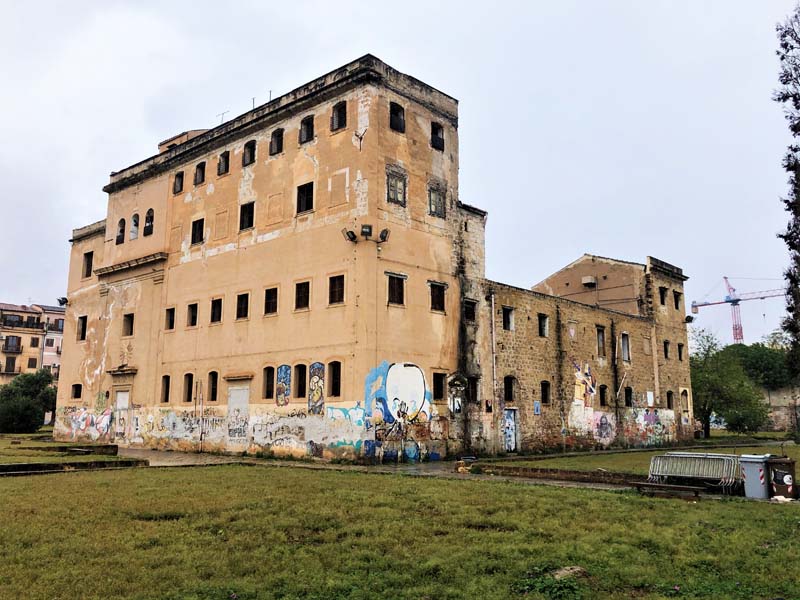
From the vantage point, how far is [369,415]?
76.0ft

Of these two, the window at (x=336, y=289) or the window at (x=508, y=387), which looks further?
the window at (x=508, y=387)

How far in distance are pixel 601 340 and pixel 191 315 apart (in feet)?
68.4

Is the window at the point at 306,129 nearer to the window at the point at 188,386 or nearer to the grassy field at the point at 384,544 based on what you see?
the window at the point at 188,386

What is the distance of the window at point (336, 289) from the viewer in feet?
81.2

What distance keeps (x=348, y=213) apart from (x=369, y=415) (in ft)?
24.6

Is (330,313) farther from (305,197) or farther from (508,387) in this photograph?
(508,387)

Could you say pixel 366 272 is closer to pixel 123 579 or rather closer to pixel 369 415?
pixel 369 415

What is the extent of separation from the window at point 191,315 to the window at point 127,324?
5.44m

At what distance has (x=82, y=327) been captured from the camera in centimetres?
3894

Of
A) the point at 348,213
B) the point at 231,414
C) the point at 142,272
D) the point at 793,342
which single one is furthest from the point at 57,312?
the point at 793,342

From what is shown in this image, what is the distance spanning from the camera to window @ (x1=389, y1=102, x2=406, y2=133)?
2605 cm

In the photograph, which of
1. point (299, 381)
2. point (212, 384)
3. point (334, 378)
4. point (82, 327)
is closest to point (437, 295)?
point (334, 378)

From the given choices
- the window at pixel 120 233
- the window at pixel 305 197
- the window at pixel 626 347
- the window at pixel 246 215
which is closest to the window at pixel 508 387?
the window at pixel 626 347

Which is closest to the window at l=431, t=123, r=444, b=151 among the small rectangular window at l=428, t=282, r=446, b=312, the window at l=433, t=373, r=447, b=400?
the small rectangular window at l=428, t=282, r=446, b=312
